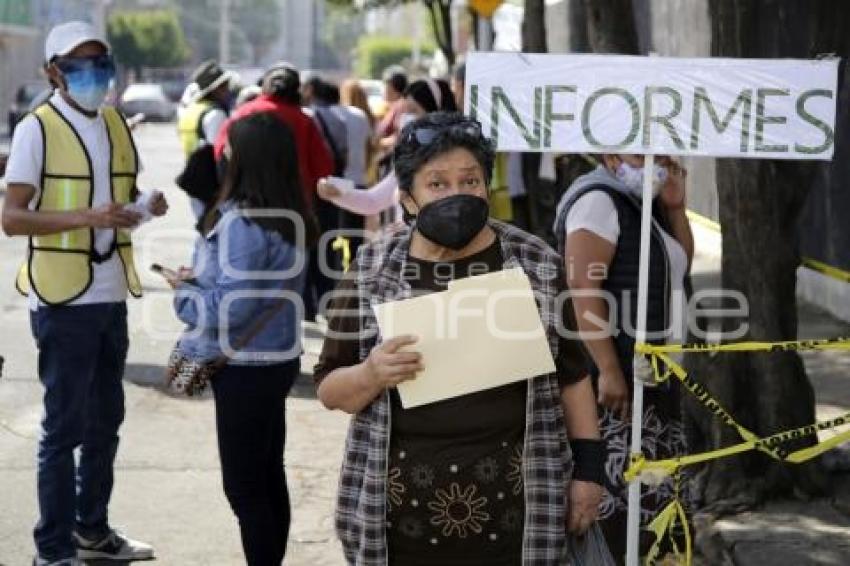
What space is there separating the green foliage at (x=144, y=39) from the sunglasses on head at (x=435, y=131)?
94696mm

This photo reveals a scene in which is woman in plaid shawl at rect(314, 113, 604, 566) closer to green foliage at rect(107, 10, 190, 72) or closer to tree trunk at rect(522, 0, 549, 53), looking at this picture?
tree trunk at rect(522, 0, 549, 53)

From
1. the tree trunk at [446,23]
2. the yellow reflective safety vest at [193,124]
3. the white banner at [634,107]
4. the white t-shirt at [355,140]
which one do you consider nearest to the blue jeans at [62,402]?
the white banner at [634,107]

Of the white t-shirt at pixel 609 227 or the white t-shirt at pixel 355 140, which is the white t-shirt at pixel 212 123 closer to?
the white t-shirt at pixel 355 140

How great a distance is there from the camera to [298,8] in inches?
7328

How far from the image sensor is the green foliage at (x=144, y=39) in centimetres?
10031

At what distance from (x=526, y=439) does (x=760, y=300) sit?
3.47 m

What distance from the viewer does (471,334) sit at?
3.86m

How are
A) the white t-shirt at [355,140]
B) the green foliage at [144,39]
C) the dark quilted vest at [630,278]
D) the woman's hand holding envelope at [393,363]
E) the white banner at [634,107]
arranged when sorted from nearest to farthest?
the woman's hand holding envelope at [393,363] → the white banner at [634,107] → the dark quilted vest at [630,278] → the white t-shirt at [355,140] → the green foliage at [144,39]

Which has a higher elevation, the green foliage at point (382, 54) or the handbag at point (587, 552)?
the green foliage at point (382, 54)

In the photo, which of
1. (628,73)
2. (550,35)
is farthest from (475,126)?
(550,35)

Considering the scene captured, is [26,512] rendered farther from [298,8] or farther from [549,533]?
[298,8]

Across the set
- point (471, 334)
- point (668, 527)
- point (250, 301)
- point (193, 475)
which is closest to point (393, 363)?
point (471, 334)

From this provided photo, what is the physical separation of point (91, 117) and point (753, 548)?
301 cm

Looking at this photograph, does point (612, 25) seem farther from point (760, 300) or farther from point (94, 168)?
point (94, 168)
